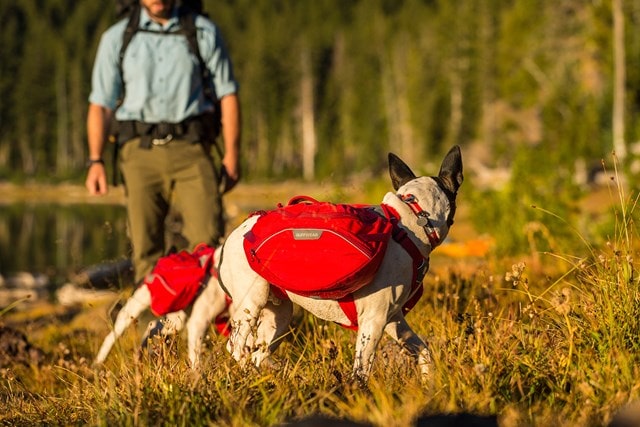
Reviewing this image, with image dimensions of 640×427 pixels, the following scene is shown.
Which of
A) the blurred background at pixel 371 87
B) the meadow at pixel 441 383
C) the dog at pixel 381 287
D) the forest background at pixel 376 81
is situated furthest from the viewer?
the forest background at pixel 376 81

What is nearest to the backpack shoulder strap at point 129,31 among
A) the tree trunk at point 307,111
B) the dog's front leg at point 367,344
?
the dog's front leg at point 367,344

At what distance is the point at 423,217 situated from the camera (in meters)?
3.49

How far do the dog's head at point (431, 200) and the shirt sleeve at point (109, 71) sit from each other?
2957mm

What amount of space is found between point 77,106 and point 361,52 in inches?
1168

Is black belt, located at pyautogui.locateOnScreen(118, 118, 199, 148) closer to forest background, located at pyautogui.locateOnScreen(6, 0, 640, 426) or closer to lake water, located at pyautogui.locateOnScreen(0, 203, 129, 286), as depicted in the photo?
forest background, located at pyautogui.locateOnScreen(6, 0, 640, 426)

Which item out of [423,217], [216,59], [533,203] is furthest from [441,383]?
[533,203]

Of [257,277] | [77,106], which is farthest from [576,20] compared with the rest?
[77,106]

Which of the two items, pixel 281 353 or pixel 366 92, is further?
pixel 366 92

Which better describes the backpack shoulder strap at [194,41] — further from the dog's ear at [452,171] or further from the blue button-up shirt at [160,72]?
the dog's ear at [452,171]

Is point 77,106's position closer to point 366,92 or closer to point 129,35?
point 366,92

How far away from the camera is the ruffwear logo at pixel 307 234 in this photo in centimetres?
328

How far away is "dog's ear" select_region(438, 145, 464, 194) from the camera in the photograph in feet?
11.9

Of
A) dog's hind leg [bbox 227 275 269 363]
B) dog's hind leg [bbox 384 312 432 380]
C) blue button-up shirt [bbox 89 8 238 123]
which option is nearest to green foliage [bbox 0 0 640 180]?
blue button-up shirt [bbox 89 8 238 123]

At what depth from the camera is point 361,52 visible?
72.9 meters
